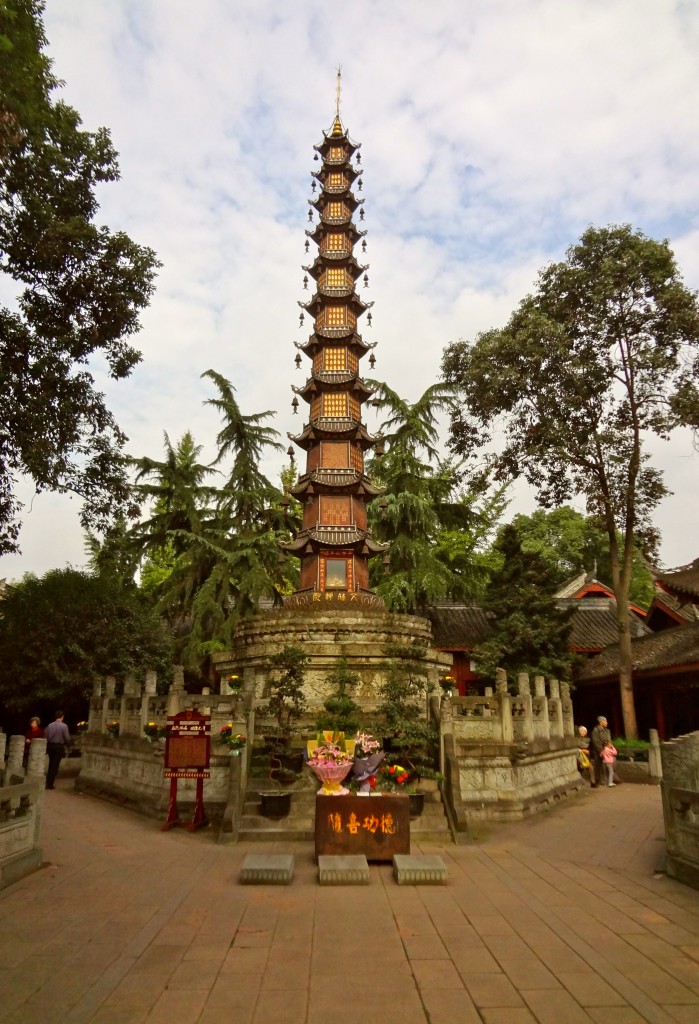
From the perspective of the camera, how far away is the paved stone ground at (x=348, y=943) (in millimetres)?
4254

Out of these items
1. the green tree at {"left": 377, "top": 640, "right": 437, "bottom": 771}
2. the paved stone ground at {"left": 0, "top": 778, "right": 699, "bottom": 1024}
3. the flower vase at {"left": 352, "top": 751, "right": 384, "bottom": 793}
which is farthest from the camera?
the green tree at {"left": 377, "top": 640, "right": 437, "bottom": 771}

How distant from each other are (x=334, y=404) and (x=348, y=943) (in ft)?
57.3

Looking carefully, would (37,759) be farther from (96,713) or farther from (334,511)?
(334,511)

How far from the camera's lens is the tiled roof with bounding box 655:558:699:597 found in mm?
23491

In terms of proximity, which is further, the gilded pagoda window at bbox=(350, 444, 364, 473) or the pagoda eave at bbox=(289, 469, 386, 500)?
the gilded pagoda window at bbox=(350, 444, 364, 473)

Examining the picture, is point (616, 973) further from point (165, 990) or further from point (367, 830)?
point (367, 830)

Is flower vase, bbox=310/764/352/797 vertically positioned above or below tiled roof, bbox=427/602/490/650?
below

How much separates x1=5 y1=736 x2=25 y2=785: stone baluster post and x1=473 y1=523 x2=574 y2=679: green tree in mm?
15660

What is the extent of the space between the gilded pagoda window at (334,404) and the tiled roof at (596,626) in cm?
1147

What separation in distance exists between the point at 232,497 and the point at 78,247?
1542cm

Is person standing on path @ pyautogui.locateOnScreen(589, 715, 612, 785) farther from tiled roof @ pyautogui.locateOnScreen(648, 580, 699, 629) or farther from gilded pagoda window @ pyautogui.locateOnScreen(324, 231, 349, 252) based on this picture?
gilded pagoda window @ pyautogui.locateOnScreen(324, 231, 349, 252)

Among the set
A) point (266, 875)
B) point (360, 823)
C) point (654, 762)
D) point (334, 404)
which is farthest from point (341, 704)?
point (334, 404)

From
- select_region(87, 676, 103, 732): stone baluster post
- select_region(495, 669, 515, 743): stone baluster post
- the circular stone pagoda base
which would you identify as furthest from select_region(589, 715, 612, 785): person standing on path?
select_region(87, 676, 103, 732): stone baluster post

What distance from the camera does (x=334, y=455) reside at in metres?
20.9
